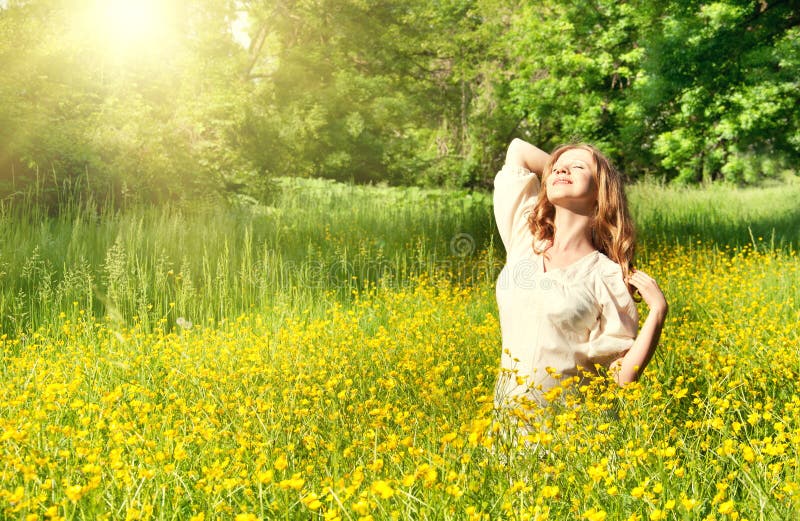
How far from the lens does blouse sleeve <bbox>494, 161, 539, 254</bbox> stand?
3016 mm

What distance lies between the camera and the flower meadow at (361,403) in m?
1.85

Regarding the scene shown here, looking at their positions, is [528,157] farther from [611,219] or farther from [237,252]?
[237,252]

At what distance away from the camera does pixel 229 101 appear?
12.3m

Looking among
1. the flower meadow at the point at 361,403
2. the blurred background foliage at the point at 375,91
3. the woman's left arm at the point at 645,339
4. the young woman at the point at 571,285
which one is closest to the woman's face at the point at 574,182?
the young woman at the point at 571,285

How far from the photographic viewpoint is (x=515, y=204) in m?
3.03

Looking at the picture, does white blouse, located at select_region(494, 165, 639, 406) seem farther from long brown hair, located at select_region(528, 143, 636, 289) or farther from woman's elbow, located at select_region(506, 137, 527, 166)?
woman's elbow, located at select_region(506, 137, 527, 166)

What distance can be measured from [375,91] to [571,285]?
19.8 meters

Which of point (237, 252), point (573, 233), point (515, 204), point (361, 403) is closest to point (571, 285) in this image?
point (573, 233)

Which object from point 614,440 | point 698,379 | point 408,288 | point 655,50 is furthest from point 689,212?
point 614,440

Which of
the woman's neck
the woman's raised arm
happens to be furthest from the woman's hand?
the woman's raised arm

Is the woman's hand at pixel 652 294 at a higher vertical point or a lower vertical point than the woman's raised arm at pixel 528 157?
lower

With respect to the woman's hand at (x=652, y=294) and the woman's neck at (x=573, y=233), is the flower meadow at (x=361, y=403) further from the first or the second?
the woman's neck at (x=573, y=233)

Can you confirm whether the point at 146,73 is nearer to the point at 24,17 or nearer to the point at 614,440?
the point at 24,17

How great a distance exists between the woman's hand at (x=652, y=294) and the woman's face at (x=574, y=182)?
0.43 metres
